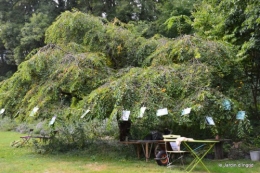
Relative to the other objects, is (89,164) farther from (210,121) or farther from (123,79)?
(210,121)

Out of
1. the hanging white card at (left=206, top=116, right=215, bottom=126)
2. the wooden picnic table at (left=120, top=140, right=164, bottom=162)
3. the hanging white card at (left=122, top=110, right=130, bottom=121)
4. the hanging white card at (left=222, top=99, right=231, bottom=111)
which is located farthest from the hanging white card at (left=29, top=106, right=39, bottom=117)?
the hanging white card at (left=222, top=99, right=231, bottom=111)

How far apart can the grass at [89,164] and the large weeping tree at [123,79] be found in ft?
2.63

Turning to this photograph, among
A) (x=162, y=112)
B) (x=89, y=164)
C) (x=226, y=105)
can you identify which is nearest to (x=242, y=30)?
(x=226, y=105)

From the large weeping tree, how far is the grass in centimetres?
80

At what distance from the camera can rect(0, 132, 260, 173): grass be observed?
589 cm

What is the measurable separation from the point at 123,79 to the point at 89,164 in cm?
194

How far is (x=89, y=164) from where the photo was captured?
652cm

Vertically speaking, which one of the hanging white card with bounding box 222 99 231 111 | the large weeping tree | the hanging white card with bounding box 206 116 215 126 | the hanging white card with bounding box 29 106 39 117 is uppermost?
the large weeping tree

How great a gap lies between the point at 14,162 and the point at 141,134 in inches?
119

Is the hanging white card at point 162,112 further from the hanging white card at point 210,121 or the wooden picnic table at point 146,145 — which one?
the wooden picnic table at point 146,145

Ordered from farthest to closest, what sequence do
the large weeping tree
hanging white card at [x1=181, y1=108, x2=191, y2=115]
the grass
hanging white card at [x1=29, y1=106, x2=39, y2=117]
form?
hanging white card at [x1=29, y1=106, x2=39, y2=117], the large weeping tree, the grass, hanging white card at [x1=181, y1=108, x2=191, y2=115]

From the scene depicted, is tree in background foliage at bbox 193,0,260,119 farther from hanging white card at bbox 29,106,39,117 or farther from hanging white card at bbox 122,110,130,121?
hanging white card at bbox 29,106,39,117

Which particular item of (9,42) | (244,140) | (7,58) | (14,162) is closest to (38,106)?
(14,162)

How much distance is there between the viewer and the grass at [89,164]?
589 centimetres
